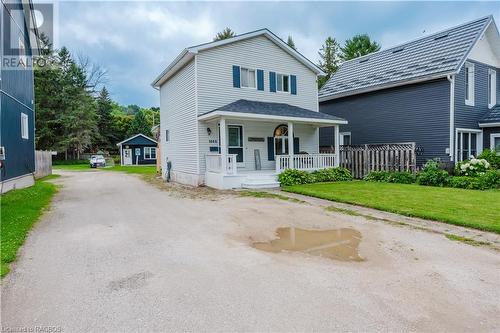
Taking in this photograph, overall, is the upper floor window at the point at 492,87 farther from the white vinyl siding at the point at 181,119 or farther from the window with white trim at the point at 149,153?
the window with white trim at the point at 149,153

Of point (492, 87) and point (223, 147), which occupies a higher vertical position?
point (492, 87)

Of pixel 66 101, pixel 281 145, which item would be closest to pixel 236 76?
pixel 281 145

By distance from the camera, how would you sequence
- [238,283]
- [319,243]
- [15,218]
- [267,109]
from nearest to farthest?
[238,283]
[319,243]
[15,218]
[267,109]

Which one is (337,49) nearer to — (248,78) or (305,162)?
(248,78)

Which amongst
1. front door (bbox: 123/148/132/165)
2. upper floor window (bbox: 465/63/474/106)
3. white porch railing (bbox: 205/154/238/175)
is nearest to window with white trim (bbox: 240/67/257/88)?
white porch railing (bbox: 205/154/238/175)

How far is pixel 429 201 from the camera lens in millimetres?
9078

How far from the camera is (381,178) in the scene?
14.9 m

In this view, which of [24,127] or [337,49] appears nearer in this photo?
[24,127]

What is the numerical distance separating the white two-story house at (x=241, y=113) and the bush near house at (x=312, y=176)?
0.40m

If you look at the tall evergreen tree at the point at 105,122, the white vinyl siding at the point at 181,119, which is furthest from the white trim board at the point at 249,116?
the tall evergreen tree at the point at 105,122

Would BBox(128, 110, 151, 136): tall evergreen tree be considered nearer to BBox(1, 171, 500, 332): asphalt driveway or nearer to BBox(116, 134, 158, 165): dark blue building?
BBox(116, 134, 158, 165): dark blue building

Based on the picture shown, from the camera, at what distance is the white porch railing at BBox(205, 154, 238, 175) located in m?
13.2

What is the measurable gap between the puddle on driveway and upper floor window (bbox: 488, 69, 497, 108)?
16.1 metres

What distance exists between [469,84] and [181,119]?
14.6 meters
